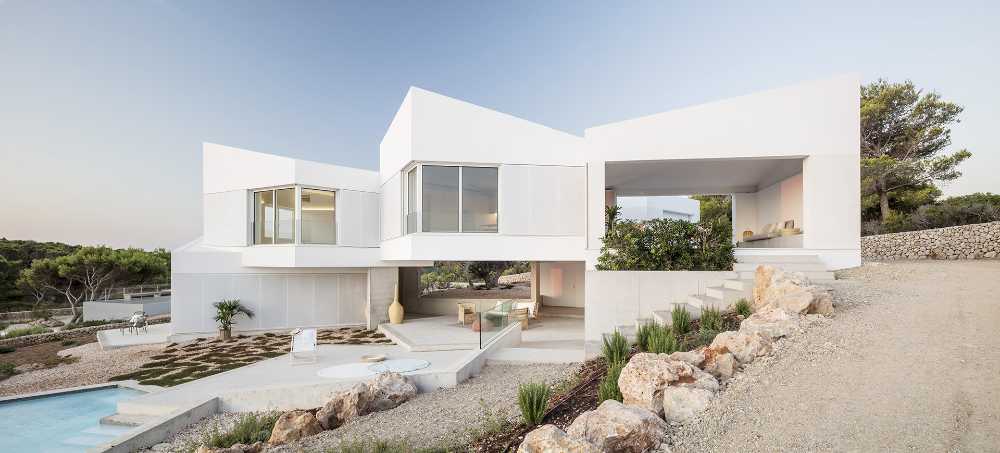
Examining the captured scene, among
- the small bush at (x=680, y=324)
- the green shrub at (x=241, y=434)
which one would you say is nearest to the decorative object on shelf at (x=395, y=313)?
the green shrub at (x=241, y=434)

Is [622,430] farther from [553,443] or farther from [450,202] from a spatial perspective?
[450,202]

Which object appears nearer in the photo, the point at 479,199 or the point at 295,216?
the point at 479,199

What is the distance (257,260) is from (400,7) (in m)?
10.5

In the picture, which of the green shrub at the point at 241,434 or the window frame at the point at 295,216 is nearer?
the green shrub at the point at 241,434

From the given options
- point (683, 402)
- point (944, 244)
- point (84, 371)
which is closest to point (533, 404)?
point (683, 402)

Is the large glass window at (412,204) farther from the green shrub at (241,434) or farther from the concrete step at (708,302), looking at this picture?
the concrete step at (708,302)

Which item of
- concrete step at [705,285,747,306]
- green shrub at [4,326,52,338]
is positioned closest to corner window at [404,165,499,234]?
concrete step at [705,285,747,306]

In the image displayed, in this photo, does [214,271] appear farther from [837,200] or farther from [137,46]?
[837,200]

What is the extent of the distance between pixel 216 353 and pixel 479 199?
7948mm

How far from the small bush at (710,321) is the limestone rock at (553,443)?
3629 millimetres

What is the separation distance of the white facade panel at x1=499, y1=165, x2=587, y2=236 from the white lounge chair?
4996 mm

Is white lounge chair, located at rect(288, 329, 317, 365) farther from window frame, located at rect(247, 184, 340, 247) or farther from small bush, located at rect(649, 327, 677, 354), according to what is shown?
small bush, located at rect(649, 327, 677, 354)

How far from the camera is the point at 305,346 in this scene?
365 inches

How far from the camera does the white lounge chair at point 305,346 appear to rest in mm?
9250
